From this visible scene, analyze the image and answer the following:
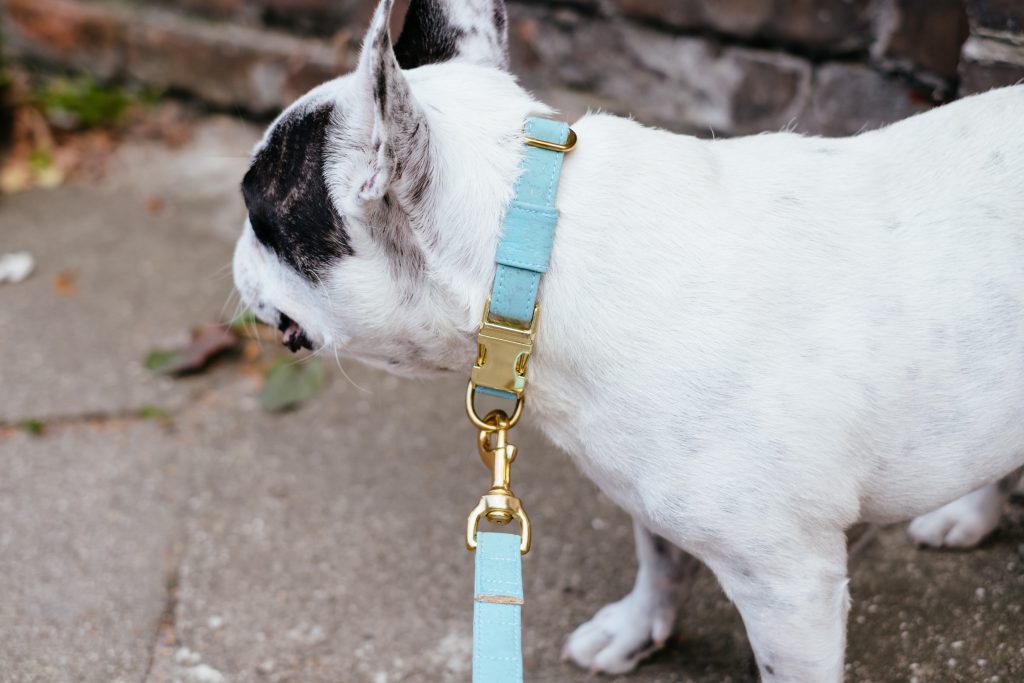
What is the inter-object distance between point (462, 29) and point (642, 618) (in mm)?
1290

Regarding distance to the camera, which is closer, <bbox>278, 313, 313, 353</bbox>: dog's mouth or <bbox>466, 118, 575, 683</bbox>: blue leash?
<bbox>466, 118, 575, 683</bbox>: blue leash

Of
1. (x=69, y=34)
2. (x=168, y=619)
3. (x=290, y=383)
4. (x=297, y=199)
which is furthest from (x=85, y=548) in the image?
(x=69, y=34)

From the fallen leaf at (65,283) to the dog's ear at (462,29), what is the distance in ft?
7.02

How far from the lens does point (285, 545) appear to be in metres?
2.56

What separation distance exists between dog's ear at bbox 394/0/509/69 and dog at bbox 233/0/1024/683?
4.5 inches

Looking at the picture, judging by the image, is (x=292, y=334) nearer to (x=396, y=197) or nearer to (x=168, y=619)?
(x=396, y=197)

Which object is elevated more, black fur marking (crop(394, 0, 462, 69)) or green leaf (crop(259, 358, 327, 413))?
black fur marking (crop(394, 0, 462, 69))

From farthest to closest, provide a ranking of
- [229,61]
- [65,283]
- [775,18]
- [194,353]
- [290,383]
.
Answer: [229,61] < [65,283] < [194,353] < [290,383] < [775,18]

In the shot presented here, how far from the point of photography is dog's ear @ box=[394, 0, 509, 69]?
1895 millimetres

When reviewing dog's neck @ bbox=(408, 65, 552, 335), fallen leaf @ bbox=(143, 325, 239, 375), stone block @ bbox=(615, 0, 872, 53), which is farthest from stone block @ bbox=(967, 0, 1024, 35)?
fallen leaf @ bbox=(143, 325, 239, 375)

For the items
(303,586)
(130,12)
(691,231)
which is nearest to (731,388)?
(691,231)

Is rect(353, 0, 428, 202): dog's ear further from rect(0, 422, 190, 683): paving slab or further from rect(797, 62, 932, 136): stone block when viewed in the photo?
rect(797, 62, 932, 136): stone block

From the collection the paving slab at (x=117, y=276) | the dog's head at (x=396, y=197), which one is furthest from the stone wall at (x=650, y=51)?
the dog's head at (x=396, y=197)

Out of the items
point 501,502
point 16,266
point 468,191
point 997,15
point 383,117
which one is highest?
point 997,15
